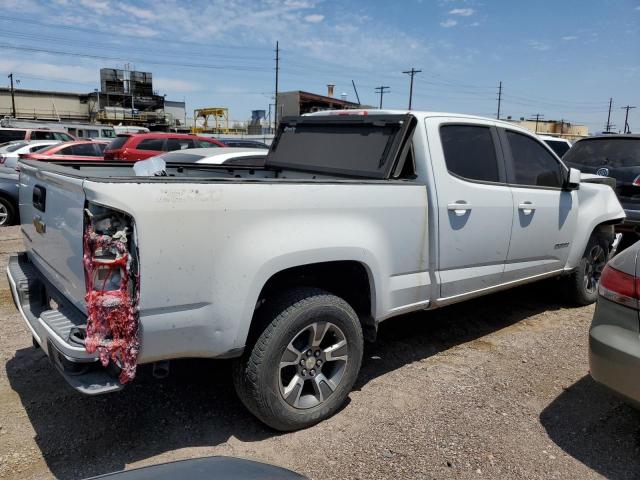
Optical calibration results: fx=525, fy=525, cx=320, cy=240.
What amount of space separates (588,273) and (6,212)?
9534 millimetres

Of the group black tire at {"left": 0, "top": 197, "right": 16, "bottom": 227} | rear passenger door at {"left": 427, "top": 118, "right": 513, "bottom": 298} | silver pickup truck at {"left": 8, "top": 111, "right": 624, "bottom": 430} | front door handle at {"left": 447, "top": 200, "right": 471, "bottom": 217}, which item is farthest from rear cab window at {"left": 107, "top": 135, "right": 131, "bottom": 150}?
front door handle at {"left": 447, "top": 200, "right": 471, "bottom": 217}

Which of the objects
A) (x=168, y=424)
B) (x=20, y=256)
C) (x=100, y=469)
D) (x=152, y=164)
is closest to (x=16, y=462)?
(x=100, y=469)

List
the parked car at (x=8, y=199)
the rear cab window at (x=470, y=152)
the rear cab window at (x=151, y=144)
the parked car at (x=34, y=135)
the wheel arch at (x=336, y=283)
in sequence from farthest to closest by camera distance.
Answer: the parked car at (x=34, y=135) < the rear cab window at (x=151, y=144) < the parked car at (x=8, y=199) < the rear cab window at (x=470, y=152) < the wheel arch at (x=336, y=283)

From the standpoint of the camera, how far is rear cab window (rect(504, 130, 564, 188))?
4550 mm

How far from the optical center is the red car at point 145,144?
46.0ft

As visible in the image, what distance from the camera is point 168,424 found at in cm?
325

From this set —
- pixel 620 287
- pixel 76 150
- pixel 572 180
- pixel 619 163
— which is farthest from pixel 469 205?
pixel 76 150

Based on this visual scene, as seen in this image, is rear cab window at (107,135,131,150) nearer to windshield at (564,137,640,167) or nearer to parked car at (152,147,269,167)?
parked car at (152,147,269,167)

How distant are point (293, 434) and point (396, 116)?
2.34 meters

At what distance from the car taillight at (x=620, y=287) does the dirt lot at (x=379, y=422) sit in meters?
0.91

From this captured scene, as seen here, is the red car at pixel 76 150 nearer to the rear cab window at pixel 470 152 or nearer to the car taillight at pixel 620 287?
the rear cab window at pixel 470 152

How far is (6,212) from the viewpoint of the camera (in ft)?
31.5

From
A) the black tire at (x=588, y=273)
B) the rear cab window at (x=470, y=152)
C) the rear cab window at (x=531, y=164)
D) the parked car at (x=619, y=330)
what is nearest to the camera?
the parked car at (x=619, y=330)

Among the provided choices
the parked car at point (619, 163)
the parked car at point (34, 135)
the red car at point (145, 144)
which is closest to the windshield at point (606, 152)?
the parked car at point (619, 163)
